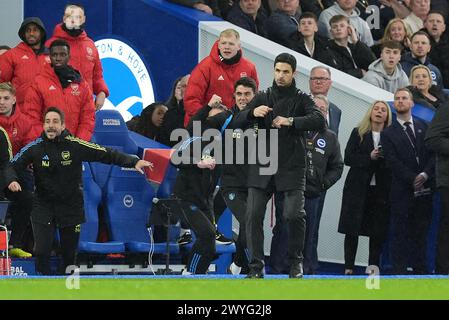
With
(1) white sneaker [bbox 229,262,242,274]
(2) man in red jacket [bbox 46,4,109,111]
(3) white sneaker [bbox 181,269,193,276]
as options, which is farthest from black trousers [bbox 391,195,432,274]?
(2) man in red jacket [bbox 46,4,109,111]

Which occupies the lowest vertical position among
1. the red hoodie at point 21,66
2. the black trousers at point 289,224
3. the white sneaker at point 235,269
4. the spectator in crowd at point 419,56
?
the white sneaker at point 235,269

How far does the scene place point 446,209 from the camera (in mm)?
16141

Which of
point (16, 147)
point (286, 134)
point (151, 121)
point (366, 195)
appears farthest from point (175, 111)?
point (286, 134)

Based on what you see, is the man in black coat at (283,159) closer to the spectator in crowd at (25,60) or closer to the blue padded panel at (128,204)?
the blue padded panel at (128,204)

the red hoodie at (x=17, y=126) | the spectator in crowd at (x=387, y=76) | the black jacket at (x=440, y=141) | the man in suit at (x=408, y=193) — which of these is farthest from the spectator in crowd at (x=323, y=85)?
the red hoodie at (x=17, y=126)

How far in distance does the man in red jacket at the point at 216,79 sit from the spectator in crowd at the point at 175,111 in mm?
1098

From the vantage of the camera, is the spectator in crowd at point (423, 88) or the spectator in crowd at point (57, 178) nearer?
the spectator in crowd at point (57, 178)

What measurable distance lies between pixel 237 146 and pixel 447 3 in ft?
26.7

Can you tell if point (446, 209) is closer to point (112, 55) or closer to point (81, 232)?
point (81, 232)

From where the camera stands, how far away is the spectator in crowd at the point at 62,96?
16562mm

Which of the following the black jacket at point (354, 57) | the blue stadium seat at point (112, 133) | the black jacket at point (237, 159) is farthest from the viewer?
the black jacket at point (354, 57)

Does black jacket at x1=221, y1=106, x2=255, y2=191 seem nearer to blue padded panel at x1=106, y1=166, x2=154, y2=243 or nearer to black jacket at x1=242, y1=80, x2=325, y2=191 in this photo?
black jacket at x1=242, y1=80, x2=325, y2=191

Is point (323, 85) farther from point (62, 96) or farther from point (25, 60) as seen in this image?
point (25, 60)
